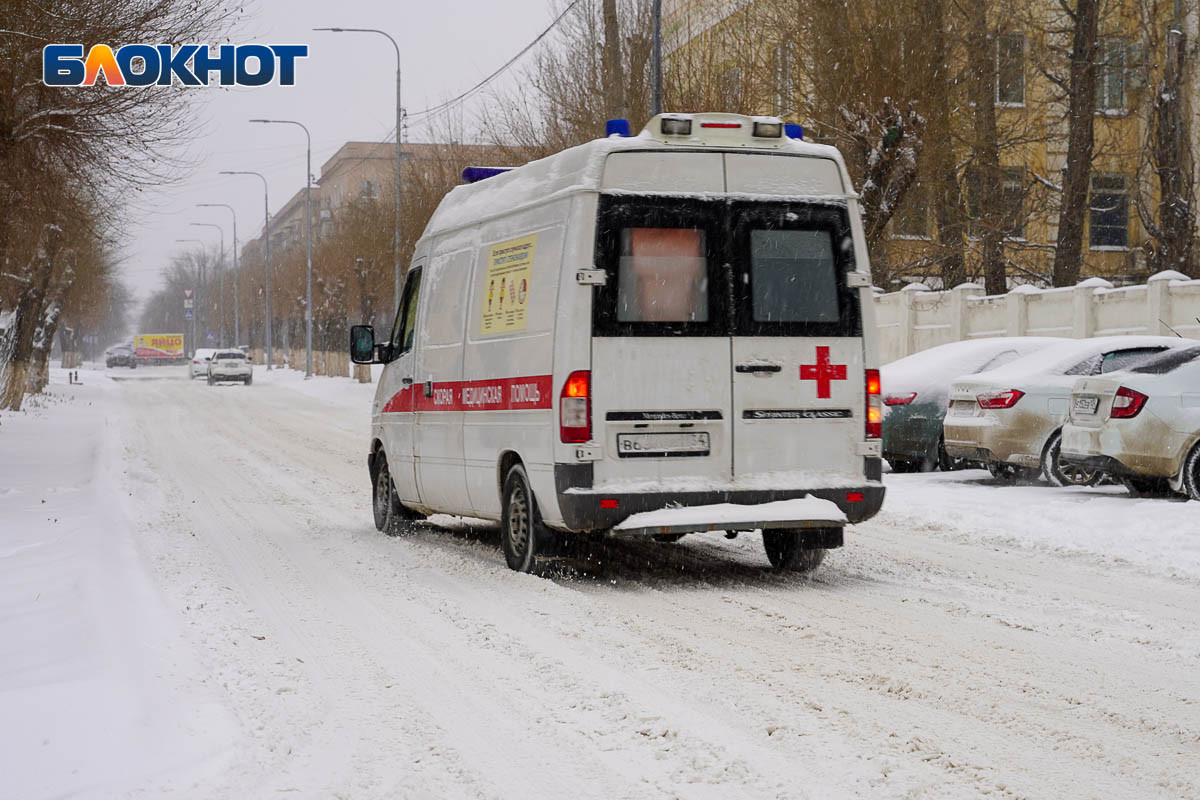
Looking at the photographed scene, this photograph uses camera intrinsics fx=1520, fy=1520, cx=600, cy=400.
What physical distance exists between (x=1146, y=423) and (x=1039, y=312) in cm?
1294

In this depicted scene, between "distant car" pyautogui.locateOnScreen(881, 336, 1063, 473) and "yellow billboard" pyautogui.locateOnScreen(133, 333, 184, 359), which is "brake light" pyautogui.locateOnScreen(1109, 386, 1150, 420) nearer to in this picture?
"distant car" pyautogui.locateOnScreen(881, 336, 1063, 473)

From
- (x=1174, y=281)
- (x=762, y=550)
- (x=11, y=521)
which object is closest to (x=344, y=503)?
(x=11, y=521)

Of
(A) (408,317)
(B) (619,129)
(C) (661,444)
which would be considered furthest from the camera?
(A) (408,317)

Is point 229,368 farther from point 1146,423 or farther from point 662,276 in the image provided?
point 662,276

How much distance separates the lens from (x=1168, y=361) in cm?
1406

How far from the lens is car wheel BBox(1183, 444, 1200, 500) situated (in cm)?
1345

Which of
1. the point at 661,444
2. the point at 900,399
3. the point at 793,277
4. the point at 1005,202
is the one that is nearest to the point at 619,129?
the point at 793,277

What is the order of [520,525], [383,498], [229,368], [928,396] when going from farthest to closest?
[229,368], [928,396], [383,498], [520,525]

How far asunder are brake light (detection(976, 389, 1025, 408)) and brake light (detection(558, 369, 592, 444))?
27.0 feet

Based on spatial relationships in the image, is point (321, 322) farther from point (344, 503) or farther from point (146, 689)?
point (146, 689)

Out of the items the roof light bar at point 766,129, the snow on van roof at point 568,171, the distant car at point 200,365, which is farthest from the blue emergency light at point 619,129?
the distant car at point 200,365

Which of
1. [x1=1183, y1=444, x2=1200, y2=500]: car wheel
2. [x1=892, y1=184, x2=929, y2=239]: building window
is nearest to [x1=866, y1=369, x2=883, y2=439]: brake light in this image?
[x1=1183, y1=444, x2=1200, y2=500]: car wheel

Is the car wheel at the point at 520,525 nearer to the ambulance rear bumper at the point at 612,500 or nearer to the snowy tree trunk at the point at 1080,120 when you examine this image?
the ambulance rear bumper at the point at 612,500

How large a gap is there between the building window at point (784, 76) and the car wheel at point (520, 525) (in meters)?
19.4
